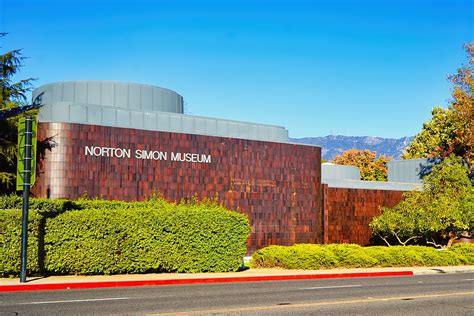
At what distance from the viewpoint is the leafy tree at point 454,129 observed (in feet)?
150

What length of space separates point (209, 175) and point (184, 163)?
155cm

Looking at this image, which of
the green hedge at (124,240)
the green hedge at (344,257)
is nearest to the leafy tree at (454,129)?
the green hedge at (344,257)

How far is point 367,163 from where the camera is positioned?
103812mm

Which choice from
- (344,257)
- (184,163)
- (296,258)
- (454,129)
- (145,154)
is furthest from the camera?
(454,129)

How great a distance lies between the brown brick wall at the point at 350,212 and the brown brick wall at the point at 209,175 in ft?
3.26

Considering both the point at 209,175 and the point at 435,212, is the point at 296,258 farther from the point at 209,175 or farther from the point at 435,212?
the point at 435,212

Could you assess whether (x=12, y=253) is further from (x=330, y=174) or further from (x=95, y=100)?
(x=330, y=174)

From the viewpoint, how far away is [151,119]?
33156 mm

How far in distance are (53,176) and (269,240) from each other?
1205 cm

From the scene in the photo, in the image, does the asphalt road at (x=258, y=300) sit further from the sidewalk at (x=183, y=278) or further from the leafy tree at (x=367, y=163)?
the leafy tree at (x=367, y=163)

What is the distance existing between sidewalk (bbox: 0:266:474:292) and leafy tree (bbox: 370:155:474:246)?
8.25 m

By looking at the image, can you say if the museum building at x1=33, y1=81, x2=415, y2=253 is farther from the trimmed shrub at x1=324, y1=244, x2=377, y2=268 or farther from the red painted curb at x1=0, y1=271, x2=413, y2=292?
the red painted curb at x1=0, y1=271, x2=413, y2=292

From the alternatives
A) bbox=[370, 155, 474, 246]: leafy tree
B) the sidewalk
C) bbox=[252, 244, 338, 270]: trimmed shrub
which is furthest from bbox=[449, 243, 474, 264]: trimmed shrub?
bbox=[252, 244, 338, 270]: trimmed shrub

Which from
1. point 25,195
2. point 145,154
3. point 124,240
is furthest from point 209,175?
point 25,195
